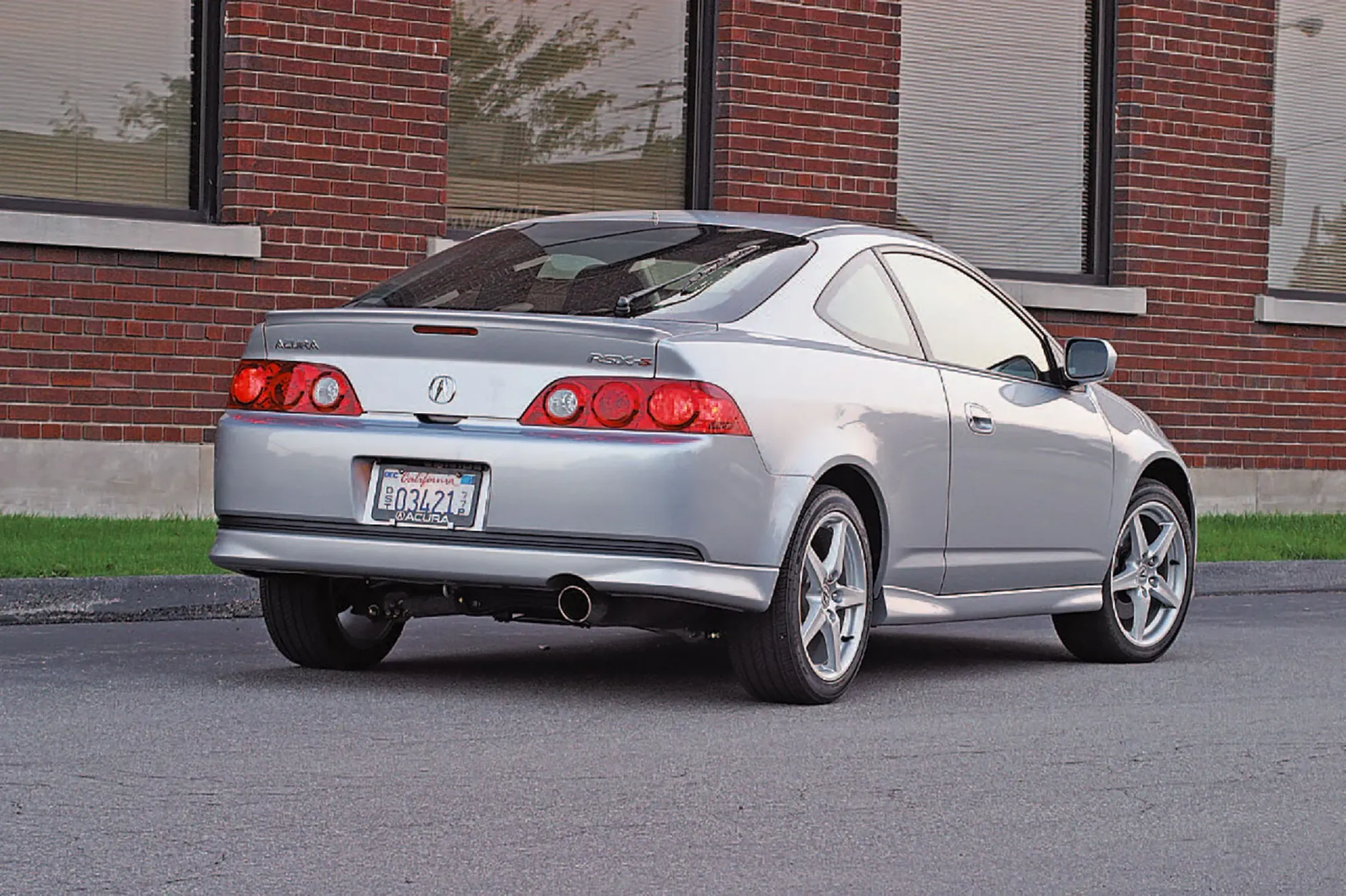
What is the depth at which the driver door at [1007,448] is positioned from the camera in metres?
7.85

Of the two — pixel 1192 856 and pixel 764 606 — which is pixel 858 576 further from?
pixel 1192 856

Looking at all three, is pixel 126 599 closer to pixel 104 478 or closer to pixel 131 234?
pixel 104 478

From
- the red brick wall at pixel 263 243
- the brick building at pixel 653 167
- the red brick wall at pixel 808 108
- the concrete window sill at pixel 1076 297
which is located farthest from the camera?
the concrete window sill at pixel 1076 297

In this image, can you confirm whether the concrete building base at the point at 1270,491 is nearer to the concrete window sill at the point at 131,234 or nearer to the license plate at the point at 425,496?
the concrete window sill at the point at 131,234

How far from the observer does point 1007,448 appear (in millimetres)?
8047

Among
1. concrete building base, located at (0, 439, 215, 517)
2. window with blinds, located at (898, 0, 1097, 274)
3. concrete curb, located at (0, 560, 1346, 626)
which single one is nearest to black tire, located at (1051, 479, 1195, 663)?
concrete curb, located at (0, 560, 1346, 626)

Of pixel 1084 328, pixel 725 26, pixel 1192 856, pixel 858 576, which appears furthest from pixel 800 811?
pixel 1084 328

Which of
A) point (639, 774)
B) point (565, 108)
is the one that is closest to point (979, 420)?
point (639, 774)

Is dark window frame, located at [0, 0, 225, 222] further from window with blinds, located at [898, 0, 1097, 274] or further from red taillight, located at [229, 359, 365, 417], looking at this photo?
red taillight, located at [229, 359, 365, 417]

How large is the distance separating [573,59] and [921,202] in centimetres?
284

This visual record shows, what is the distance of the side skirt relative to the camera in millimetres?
7539

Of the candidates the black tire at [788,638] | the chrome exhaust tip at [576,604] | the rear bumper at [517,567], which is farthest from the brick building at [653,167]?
the black tire at [788,638]

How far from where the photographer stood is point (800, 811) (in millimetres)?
5336

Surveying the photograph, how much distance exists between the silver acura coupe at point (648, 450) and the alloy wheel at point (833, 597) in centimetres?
1
